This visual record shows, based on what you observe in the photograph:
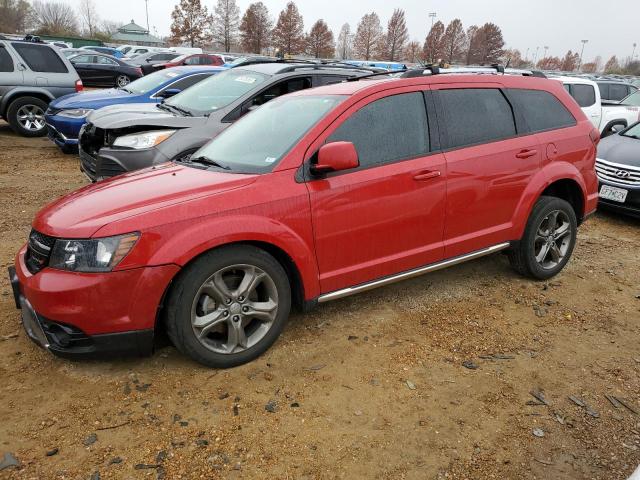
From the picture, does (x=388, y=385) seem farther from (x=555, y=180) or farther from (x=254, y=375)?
(x=555, y=180)

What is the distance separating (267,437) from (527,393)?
1.53m

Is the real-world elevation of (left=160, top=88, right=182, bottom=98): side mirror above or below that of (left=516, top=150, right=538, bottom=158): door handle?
above

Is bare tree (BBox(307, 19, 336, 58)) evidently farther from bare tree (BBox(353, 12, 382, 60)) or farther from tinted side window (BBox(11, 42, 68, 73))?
tinted side window (BBox(11, 42, 68, 73))

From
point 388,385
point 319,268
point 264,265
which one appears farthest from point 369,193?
point 388,385

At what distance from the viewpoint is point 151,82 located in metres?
8.90

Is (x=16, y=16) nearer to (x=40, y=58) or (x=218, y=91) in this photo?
(x=40, y=58)

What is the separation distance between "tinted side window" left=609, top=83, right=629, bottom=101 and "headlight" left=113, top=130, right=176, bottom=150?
15.2 meters

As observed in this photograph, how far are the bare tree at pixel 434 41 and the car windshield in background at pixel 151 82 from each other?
2336 inches

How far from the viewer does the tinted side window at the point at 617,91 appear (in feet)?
51.6

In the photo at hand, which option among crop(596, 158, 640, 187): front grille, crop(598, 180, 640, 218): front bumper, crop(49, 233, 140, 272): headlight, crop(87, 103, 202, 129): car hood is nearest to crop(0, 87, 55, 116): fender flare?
crop(87, 103, 202, 129): car hood

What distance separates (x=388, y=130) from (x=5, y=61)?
970 centimetres

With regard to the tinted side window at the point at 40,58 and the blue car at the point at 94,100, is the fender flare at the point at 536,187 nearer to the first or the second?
the blue car at the point at 94,100

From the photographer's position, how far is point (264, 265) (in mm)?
3004

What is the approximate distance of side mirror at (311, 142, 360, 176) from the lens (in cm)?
302
